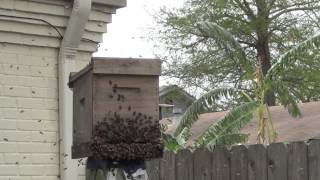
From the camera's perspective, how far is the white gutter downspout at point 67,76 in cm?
516

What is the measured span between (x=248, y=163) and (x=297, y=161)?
0.56m

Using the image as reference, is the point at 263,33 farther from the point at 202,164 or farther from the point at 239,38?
the point at 202,164

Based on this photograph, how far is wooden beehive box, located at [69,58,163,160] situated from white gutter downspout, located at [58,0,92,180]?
1808mm

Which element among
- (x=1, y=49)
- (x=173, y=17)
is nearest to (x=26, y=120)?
(x=1, y=49)

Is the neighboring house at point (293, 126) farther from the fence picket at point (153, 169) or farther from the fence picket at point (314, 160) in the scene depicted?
the fence picket at point (314, 160)

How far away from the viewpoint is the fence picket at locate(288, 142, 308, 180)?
4.48m

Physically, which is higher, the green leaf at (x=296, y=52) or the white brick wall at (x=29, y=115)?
the green leaf at (x=296, y=52)

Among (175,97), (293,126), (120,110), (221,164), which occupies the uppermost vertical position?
(175,97)

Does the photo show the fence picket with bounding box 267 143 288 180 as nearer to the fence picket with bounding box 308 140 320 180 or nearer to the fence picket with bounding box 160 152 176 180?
the fence picket with bounding box 308 140 320 180

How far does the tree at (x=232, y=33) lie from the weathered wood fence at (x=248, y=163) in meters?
18.6

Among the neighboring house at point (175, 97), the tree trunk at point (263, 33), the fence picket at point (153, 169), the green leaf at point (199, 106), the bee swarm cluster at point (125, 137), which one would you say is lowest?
the fence picket at point (153, 169)

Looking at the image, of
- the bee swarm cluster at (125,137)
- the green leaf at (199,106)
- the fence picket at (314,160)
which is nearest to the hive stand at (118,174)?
the bee swarm cluster at (125,137)

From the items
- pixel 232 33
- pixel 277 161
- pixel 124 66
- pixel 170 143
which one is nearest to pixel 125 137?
pixel 124 66

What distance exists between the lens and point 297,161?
4.52 m
